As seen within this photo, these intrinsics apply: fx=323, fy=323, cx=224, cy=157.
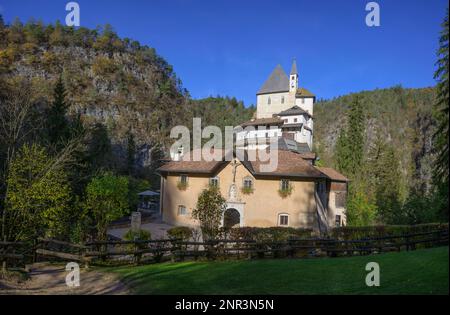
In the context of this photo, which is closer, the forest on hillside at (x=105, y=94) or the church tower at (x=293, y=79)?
the forest on hillside at (x=105, y=94)

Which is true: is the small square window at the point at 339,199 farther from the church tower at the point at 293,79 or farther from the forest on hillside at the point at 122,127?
the church tower at the point at 293,79

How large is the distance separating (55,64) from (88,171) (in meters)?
74.0

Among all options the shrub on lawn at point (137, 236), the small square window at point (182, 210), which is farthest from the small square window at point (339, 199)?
the shrub on lawn at point (137, 236)

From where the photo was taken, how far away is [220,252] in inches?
703

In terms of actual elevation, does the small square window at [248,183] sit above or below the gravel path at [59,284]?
above

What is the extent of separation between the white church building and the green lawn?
56062 mm

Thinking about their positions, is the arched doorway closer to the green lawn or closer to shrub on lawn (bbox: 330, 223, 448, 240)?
shrub on lawn (bbox: 330, 223, 448, 240)

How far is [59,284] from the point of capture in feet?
43.9

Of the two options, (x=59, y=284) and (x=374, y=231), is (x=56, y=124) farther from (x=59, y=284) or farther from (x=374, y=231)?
(x=374, y=231)

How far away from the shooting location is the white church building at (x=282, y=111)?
74.2 m

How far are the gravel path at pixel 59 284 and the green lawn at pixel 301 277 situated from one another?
2.07 feet
